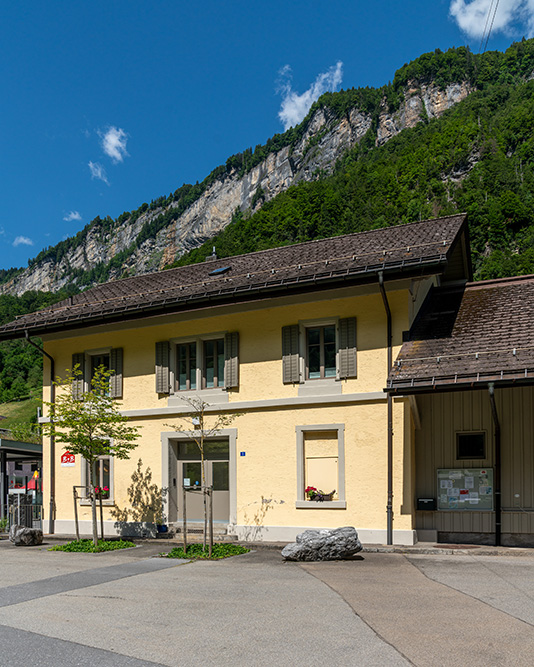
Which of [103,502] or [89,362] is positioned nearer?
[103,502]

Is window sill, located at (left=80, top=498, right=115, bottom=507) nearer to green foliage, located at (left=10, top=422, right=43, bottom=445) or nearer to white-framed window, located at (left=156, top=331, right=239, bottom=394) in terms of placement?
green foliage, located at (left=10, top=422, right=43, bottom=445)

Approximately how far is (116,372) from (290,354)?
5.27 metres

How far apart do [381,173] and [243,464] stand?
3756 inches

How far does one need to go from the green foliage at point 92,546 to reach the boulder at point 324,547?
463cm

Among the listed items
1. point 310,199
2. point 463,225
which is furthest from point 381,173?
point 463,225

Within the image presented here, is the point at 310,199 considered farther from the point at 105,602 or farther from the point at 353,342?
the point at 105,602

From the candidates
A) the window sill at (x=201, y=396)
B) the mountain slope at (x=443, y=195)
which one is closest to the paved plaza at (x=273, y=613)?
the window sill at (x=201, y=396)

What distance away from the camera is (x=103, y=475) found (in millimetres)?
18469

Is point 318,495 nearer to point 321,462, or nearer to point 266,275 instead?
point 321,462

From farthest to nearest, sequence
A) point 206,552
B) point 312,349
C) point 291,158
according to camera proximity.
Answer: point 291,158 < point 312,349 < point 206,552

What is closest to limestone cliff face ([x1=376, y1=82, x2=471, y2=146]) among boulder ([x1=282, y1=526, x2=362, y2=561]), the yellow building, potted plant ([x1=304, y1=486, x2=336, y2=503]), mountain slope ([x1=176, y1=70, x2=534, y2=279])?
mountain slope ([x1=176, y1=70, x2=534, y2=279])

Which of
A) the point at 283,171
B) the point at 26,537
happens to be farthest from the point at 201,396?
the point at 283,171

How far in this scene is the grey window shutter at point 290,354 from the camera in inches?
618

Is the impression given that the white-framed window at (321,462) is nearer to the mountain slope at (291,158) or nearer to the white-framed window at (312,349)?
the white-framed window at (312,349)
